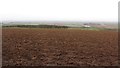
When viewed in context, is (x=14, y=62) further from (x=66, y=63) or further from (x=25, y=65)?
(x=66, y=63)

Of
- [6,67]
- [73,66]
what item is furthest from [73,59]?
[6,67]

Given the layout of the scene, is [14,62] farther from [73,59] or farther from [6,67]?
[73,59]

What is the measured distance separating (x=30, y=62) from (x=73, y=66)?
2.18m

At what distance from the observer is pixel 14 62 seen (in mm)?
11148

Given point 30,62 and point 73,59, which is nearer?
point 30,62

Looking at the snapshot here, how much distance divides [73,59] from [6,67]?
3811 mm

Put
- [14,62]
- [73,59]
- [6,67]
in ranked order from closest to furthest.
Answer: [6,67], [14,62], [73,59]

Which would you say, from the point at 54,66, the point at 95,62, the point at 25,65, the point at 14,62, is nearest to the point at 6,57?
the point at 14,62

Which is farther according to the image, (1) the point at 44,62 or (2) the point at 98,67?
(1) the point at 44,62

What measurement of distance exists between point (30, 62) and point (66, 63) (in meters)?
1.77

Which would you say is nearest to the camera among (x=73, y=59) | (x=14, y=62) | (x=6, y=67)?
(x=6, y=67)

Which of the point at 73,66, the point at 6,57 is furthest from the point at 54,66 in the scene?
the point at 6,57

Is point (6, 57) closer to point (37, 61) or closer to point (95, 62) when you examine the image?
point (37, 61)

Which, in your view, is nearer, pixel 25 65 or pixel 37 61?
pixel 25 65
